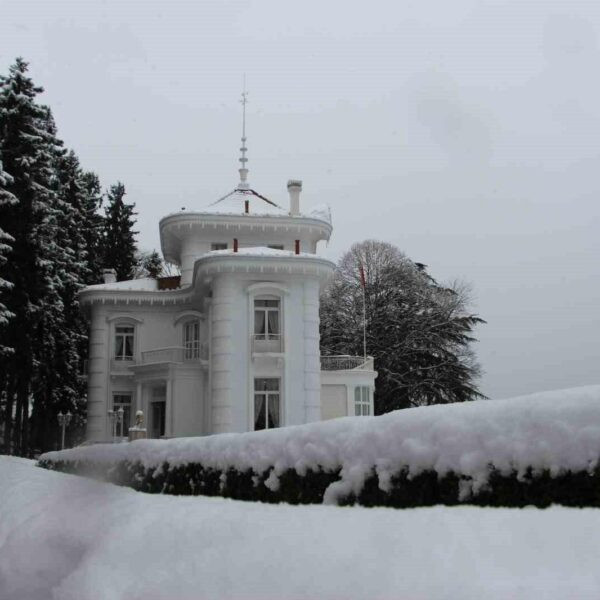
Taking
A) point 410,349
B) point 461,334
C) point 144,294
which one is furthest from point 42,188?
point 461,334

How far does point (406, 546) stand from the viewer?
3.72m

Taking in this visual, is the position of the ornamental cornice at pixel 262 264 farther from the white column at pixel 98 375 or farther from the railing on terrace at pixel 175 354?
the white column at pixel 98 375

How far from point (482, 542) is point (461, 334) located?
44174mm

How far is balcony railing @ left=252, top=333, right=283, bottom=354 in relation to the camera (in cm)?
2797

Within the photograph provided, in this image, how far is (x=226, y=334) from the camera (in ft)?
91.0

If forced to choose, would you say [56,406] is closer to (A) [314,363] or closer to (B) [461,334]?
(A) [314,363]

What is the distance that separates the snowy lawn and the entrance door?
25.0 metres

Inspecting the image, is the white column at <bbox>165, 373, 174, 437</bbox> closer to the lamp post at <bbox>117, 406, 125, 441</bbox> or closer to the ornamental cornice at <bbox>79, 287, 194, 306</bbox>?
the lamp post at <bbox>117, 406, 125, 441</bbox>

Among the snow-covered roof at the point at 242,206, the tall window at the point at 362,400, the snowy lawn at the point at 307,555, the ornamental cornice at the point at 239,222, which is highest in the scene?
the snow-covered roof at the point at 242,206

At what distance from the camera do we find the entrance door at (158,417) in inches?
1255

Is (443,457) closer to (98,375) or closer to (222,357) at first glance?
(222,357)

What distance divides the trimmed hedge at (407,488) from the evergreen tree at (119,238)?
44.3 meters

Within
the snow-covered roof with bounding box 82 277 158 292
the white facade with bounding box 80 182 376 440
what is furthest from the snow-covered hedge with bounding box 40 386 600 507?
the snow-covered roof with bounding box 82 277 158 292

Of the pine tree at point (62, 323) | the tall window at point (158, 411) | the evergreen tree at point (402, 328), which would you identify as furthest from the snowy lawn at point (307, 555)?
the evergreen tree at point (402, 328)
